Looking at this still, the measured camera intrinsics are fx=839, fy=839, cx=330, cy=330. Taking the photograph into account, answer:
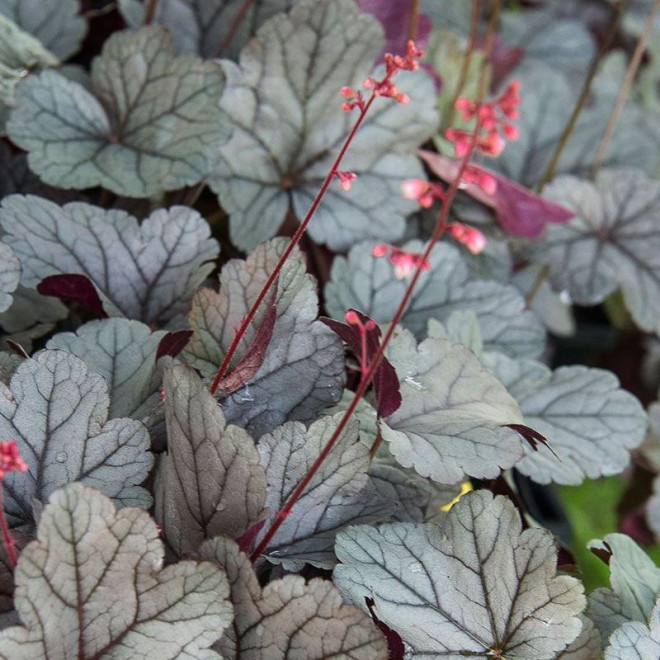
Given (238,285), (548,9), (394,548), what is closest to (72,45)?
(238,285)

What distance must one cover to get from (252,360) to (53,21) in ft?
1.97

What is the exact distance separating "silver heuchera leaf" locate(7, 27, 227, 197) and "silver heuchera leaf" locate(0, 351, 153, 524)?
11.0 inches

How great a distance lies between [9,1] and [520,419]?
2.47 feet

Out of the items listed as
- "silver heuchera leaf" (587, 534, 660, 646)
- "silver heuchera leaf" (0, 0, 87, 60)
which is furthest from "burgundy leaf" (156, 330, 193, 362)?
"silver heuchera leaf" (0, 0, 87, 60)

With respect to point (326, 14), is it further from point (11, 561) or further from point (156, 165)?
point (11, 561)

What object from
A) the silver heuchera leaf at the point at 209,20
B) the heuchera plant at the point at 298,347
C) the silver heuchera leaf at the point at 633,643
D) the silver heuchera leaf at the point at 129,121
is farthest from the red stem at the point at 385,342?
the silver heuchera leaf at the point at 209,20

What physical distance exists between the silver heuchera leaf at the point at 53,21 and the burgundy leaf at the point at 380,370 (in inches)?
22.0

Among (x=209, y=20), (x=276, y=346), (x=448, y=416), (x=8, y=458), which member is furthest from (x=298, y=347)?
(x=209, y=20)

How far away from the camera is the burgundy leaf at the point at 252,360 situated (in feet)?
1.85

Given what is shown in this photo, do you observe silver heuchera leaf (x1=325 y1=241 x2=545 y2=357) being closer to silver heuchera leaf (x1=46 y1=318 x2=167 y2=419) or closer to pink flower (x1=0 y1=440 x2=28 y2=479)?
silver heuchera leaf (x1=46 y1=318 x2=167 y2=419)

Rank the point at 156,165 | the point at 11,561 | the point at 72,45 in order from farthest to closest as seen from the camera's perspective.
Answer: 1. the point at 72,45
2. the point at 156,165
3. the point at 11,561

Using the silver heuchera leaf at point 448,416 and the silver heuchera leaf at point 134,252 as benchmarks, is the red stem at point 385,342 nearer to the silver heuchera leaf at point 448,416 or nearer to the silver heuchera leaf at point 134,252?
the silver heuchera leaf at point 448,416

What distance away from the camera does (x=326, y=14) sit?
87cm

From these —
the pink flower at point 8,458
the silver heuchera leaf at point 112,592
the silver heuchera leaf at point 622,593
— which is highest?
the pink flower at point 8,458
